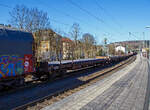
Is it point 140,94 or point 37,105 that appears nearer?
point 37,105

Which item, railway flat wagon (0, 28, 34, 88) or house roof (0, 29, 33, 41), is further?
house roof (0, 29, 33, 41)

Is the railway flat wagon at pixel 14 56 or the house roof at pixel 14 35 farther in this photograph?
the house roof at pixel 14 35

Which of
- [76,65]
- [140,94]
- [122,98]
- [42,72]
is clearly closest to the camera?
[122,98]

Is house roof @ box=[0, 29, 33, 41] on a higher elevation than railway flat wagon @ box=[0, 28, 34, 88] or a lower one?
higher

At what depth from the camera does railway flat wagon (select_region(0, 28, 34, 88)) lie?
8.92 metres

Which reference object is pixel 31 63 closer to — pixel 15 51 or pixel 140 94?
pixel 15 51

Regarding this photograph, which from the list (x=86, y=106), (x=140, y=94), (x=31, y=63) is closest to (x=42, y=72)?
(x=31, y=63)

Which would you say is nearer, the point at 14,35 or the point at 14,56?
the point at 14,56

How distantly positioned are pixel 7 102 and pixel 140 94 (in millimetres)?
7723

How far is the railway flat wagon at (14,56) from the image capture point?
351 inches

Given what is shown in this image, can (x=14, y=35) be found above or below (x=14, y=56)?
above

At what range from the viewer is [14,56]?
955cm

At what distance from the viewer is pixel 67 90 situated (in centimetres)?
1011

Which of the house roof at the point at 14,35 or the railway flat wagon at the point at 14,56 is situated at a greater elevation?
the house roof at the point at 14,35
